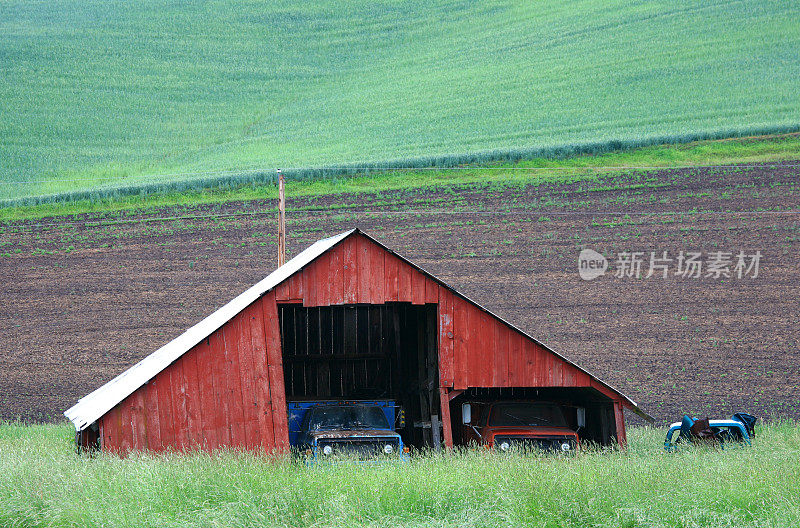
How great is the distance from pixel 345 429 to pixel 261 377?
209cm

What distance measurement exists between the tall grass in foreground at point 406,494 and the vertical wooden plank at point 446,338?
12.3 ft

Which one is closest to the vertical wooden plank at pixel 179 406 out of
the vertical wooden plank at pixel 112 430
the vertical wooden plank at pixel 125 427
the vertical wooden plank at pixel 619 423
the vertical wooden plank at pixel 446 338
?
the vertical wooden plank at pixel 125 427

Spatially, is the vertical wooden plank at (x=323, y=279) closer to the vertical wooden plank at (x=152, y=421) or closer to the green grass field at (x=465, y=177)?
the vertical wooden plank at (x=152, y=421)

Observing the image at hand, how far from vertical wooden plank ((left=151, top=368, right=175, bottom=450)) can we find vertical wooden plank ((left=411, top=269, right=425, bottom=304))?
4.61m

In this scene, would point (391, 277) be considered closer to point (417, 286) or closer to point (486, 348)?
point (417, 286)

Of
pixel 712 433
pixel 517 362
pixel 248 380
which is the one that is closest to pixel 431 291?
pixel 517 362

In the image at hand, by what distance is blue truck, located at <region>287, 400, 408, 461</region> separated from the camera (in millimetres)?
15008

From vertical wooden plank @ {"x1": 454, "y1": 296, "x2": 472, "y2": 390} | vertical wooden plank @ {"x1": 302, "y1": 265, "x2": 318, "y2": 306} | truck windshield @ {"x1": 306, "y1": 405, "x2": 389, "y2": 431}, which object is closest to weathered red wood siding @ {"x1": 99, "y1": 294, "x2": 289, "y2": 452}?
vertical wooden plank @ {"x1": 302, "y1": 265, "x2": 318, "y2": 306}

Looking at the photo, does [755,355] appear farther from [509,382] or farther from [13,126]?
[13,126]

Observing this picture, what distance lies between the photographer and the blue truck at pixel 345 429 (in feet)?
49.2

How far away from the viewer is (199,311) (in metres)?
30.6

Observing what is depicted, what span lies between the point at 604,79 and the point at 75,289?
32.8m

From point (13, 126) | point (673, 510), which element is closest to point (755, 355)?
point (673, 510)

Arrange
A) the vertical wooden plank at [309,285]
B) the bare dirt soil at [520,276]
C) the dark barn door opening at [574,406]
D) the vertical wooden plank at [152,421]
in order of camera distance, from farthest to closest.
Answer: the bare dirt soil at [520,276]
the dark barn door opening at [574,406]
the vertical wooden plank at [309,285]
the vertical wooden plank at [152,421]
